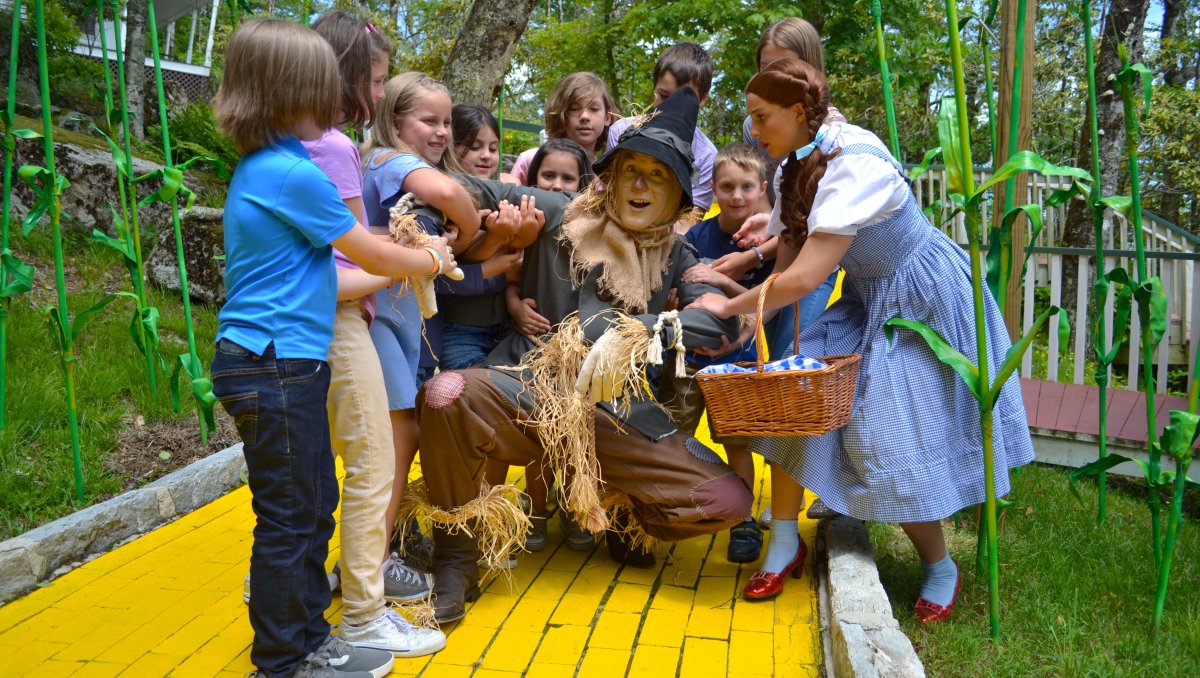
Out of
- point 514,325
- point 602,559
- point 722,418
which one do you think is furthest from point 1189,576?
point 514,325

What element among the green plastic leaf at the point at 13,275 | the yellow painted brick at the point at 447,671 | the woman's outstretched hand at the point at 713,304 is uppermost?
the green plastic leaf at the point at 13,275

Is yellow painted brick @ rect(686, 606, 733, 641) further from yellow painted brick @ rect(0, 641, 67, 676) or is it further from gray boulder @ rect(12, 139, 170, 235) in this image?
gray boulder @ rect(12, 139, 170, 235)

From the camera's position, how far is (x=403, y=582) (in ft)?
10.6

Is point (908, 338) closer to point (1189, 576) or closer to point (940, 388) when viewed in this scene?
point (940, 388)

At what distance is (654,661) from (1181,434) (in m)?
1.68

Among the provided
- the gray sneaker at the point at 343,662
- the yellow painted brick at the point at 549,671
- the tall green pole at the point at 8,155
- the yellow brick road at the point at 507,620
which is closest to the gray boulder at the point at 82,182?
the tall green pole at the point at 8,155

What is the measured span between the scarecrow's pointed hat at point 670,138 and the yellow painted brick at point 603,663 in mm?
1619

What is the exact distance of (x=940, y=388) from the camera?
10.1 feet

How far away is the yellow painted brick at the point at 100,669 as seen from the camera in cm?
275

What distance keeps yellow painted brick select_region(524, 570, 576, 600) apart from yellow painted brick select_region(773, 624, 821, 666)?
815 millimetres

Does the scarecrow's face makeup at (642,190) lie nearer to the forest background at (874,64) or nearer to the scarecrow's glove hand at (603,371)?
the scarecrow's glove hand at (603,371)

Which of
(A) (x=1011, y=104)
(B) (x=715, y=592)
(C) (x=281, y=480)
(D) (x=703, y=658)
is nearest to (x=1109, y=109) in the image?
(A) (x=1011, y=104)

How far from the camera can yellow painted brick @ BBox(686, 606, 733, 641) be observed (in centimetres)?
310

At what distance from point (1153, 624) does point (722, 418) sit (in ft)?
4.75
